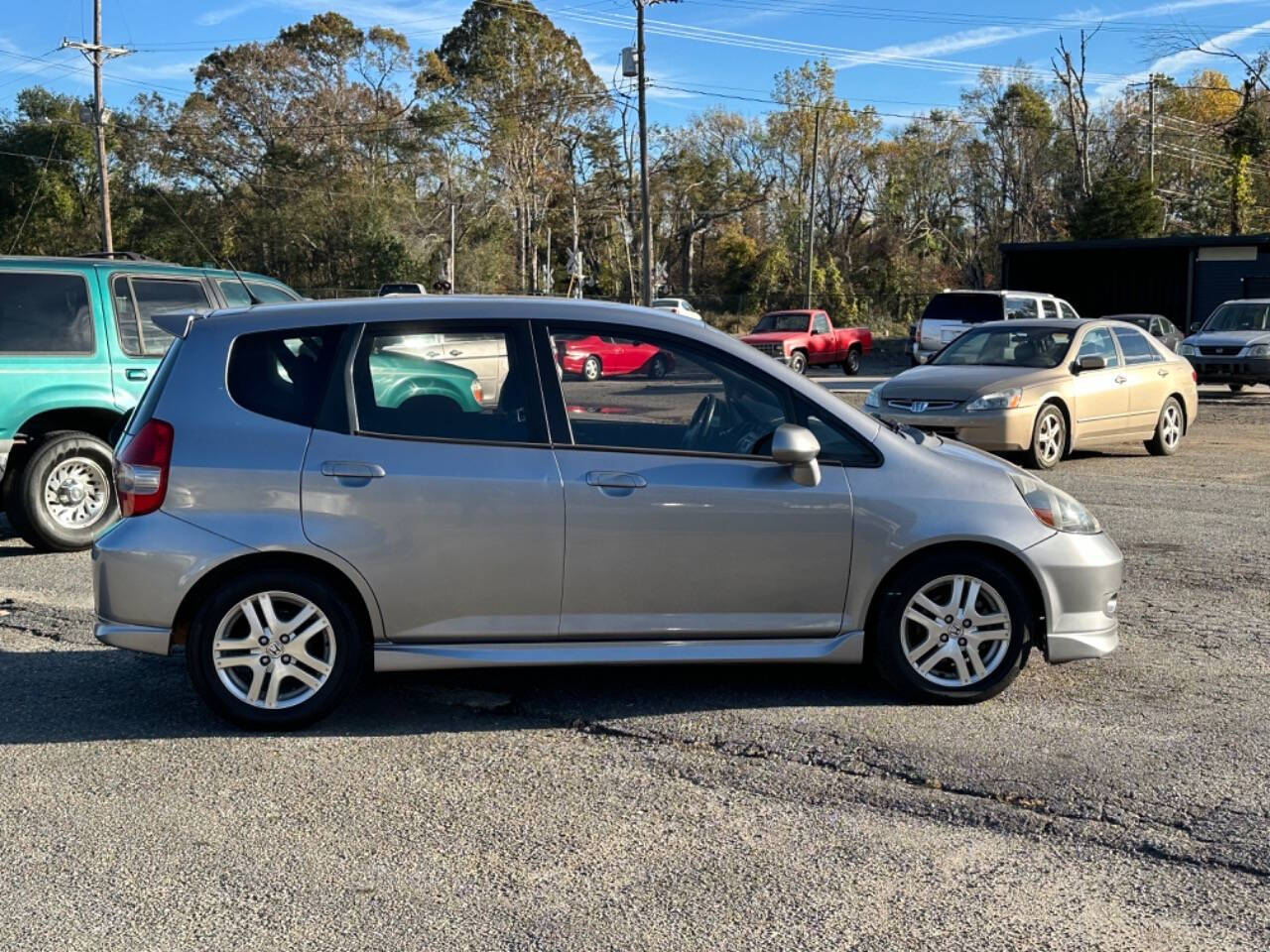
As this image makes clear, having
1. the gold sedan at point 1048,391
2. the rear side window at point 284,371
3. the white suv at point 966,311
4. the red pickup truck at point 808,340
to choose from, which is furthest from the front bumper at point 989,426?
the red pickup truck at point 808,340

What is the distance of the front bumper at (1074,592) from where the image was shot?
529cm

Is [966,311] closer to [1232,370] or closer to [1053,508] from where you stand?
[1232,370]

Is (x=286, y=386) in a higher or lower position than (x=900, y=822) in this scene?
higher

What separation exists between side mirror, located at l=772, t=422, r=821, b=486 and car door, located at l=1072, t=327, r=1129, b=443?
350 inches

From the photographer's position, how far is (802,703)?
541 centimetres

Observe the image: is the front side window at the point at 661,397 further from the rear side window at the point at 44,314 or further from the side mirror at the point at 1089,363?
the side mirror at the point at 1089,363

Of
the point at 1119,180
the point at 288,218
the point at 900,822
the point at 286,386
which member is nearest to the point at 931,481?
the point at 900,822

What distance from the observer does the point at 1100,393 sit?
531 inches

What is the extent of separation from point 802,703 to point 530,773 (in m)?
1.31

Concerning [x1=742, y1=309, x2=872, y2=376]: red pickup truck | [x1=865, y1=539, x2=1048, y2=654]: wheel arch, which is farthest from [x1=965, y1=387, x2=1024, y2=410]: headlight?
[x1=742, y1=309, x2=872, y2=376]: red pickup truck

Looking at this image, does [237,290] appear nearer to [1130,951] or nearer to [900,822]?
[900,822]

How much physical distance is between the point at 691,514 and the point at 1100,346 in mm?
9962

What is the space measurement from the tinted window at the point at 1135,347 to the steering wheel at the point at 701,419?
32.7ft

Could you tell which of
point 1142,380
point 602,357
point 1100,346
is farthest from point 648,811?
point 1142,380
